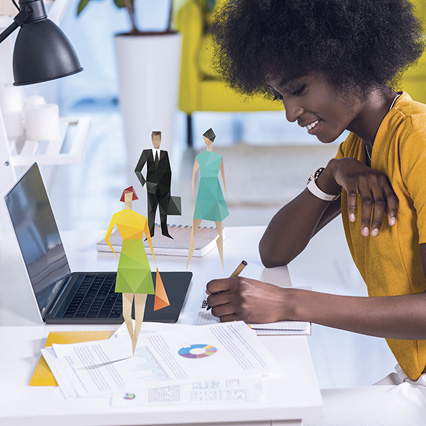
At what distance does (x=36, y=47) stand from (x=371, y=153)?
2.19ft

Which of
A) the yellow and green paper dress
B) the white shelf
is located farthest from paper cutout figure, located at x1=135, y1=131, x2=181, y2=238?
the white shelf

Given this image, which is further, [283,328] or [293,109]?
[293,109]

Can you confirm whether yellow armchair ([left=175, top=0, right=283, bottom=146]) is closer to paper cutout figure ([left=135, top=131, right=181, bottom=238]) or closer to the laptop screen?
the laptop screen

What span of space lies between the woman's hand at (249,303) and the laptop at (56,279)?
79mm

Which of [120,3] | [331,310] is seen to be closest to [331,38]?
[331,310]

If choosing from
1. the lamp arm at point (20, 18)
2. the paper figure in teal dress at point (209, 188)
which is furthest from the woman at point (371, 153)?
the lamp arm at point (20, 18)

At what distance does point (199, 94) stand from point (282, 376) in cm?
322

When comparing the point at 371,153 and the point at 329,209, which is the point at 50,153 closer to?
the point at 329,209

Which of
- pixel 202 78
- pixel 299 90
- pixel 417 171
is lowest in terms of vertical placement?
pixel 202 78

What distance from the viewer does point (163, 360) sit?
97 centimetres

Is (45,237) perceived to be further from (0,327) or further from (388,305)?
(388,305)

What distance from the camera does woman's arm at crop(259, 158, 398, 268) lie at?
1.20m

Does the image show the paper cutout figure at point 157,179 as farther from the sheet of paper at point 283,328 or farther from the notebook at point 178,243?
the notebook at point 178,243

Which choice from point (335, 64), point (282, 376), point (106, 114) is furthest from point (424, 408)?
point (106, 114)
